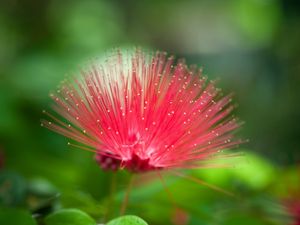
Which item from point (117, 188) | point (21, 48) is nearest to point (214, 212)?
point (117, 188)

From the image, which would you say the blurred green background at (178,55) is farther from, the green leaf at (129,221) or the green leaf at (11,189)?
the green leaf at (129,221)

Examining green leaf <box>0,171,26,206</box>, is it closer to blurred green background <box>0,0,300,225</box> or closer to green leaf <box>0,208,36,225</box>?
blurred green background <box>0,0,300,225</box>

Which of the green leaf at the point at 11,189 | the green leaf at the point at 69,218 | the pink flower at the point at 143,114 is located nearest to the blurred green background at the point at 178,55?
the green leaf at the point at 11,189

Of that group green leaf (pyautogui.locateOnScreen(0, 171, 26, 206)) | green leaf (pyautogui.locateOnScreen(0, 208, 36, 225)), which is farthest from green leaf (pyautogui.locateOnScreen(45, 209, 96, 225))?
green leaf (pyautogui.locateOnScreen(0, 171, 26, 206))

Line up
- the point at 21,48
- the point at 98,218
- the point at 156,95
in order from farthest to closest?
the point at 21,48, the point at 98,218, the point at 156,95

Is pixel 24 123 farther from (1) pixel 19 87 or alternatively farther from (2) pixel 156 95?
(2) pixel 156 95

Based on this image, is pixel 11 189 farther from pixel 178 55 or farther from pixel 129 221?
pixel 178 55
